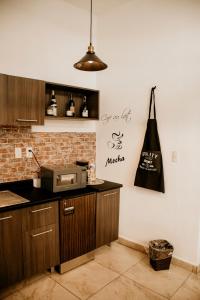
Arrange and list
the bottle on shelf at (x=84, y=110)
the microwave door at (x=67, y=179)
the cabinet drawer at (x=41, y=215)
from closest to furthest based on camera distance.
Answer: the cabinet drawer at (x=41, y=215) → the microwave door at (x=67, y=179) → the bottle on shelf at (x=84, y=110)

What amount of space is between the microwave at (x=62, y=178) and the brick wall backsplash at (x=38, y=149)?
10.9 inches

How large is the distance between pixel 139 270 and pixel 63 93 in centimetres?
227

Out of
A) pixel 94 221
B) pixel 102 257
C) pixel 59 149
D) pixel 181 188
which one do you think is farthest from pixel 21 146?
pixel 181 188

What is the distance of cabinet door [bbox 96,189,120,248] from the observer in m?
2.69

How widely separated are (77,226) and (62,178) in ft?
1.75

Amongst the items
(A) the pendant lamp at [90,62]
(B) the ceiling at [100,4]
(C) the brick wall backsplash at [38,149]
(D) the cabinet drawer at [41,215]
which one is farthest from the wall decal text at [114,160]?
(B) the ceiling at [100,4]

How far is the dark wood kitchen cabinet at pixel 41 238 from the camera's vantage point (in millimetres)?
2100

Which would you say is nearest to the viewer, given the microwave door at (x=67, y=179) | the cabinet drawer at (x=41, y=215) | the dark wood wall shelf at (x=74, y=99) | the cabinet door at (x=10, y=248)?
the cabinet door at (x=10, y=248)

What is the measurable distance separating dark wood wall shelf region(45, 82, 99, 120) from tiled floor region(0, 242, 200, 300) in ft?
5.69

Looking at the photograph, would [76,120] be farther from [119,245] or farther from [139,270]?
[139,270]

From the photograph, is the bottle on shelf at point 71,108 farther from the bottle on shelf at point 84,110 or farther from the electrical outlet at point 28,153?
the electrical outlet at point 28,153

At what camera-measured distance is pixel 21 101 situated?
2287 millimetres

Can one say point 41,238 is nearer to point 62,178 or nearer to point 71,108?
point 62,178

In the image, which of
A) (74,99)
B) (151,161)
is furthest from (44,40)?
(151,161)
